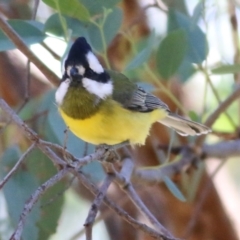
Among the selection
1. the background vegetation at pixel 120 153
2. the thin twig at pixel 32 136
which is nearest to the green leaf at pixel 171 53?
the background vegetation at pixel 120 153

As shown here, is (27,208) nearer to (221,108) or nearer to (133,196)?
(133,196)

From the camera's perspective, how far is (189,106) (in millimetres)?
1873

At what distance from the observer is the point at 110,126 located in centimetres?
111

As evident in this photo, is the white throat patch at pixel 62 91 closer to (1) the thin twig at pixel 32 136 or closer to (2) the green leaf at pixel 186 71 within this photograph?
(1) the thin twig at pixel 32 136

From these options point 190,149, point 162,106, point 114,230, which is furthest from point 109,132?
point 114,230

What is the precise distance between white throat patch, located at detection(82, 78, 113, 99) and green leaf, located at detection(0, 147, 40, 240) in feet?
0.76

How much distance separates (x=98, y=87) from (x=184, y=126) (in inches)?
14.9

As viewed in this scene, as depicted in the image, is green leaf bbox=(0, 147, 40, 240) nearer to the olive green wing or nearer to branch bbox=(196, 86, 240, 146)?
the olive green wing

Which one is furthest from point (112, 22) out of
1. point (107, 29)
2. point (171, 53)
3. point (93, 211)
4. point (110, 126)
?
point (93, 211)

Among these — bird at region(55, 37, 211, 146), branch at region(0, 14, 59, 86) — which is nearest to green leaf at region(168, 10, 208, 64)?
bird at region(55, 37, 211, 146)

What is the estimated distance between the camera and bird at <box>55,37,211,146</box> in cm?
107

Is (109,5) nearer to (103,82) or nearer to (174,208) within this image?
(103,82)

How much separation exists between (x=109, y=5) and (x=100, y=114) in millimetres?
270

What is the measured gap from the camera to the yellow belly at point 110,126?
42.9 inches
